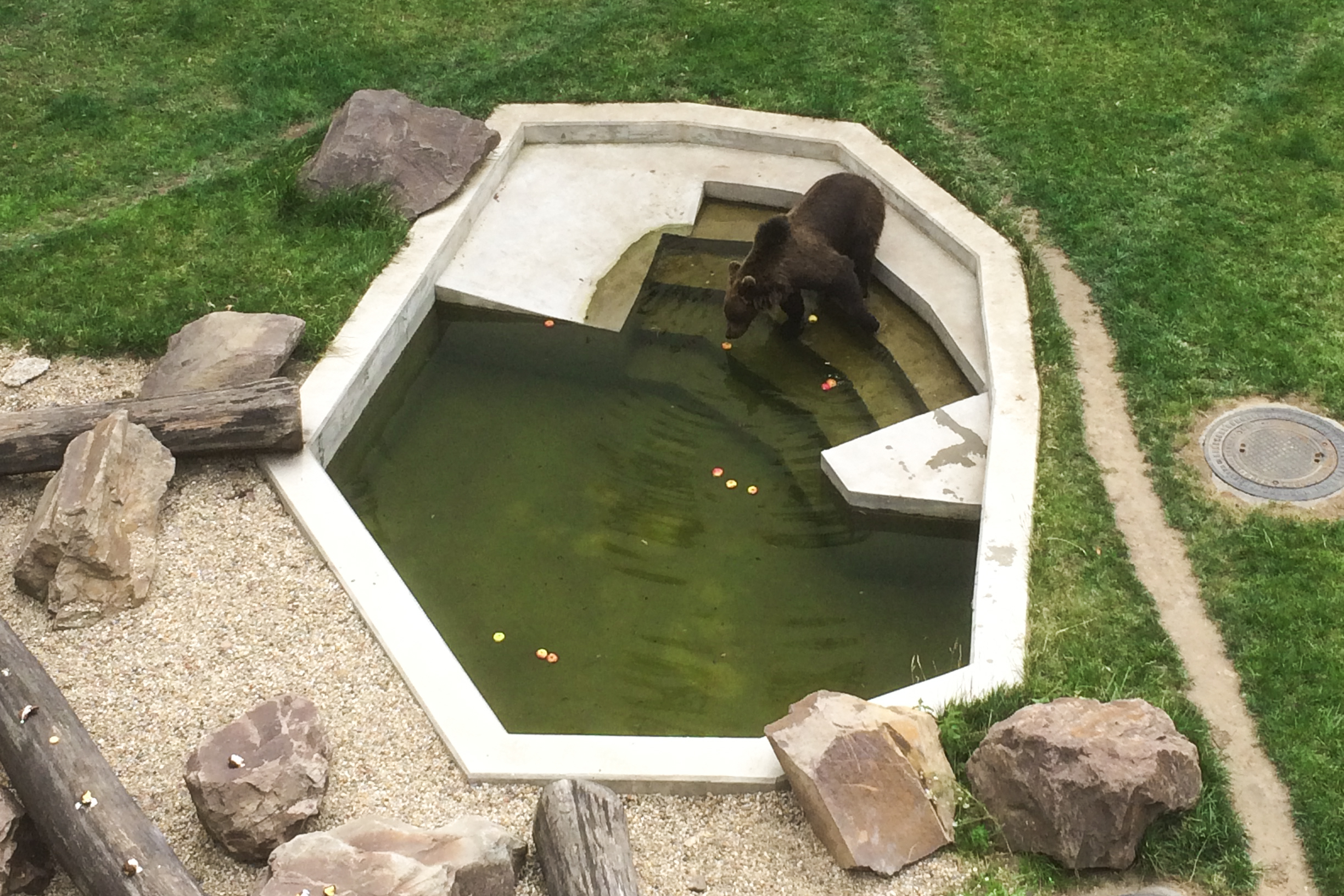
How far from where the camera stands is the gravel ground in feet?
18.5

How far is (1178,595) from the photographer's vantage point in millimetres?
6766

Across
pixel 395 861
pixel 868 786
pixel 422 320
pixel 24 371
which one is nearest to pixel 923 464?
pixel 868 786

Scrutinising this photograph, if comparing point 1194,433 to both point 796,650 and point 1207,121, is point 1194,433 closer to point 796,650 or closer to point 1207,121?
point 796,650

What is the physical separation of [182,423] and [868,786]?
4.77 metres

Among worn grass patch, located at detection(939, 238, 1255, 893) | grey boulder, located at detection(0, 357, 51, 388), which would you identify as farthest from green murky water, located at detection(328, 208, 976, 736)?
grey boulder, located at detection(0, 357, 51, 388)

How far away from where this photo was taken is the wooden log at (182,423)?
742cm

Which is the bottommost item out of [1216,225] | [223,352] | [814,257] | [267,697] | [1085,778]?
[267,697]

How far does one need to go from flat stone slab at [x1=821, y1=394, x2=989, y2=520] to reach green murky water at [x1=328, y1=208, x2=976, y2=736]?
164mm

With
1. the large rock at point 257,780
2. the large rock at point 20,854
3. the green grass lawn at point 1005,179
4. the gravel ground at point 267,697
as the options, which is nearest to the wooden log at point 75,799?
the large rock at point 20,854

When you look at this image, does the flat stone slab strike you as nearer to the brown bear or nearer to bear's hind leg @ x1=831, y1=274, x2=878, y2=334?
bear's hind leg @ x1=831, y1=274, x2=878, y2=334

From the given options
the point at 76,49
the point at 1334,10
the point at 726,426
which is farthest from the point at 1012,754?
the point at 76,49

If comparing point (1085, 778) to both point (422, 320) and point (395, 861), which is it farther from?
point (422, 320)

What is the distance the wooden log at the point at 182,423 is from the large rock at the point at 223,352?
0.87 ft

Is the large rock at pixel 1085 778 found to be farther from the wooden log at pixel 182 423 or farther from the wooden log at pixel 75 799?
the wooden log at pixel 182 423
